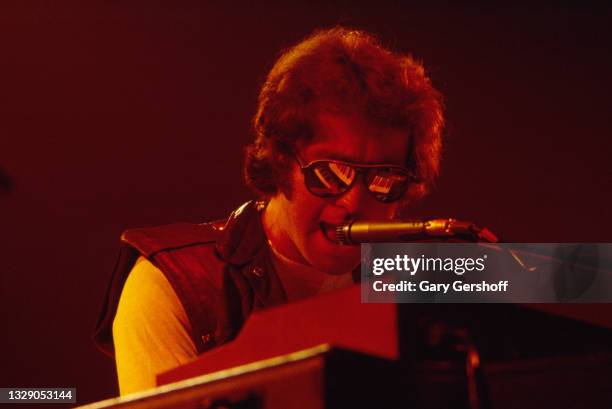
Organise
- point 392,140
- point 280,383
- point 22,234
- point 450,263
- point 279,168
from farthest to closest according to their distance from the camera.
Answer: point 22,234
point 279,168
point 392,140
point 450,263
point 280,383

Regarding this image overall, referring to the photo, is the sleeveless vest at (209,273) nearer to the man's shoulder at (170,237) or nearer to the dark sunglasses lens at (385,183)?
the man's shoulder at (170,237)

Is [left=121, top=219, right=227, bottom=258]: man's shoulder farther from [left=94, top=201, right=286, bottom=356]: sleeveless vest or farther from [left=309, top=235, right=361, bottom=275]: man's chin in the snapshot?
[left=309, top=235, right=361, bottom=275]: man's chin

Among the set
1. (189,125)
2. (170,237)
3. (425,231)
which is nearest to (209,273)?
(170,237)

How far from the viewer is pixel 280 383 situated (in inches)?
37.3

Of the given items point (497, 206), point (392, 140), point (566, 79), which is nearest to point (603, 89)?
point (566, 79)

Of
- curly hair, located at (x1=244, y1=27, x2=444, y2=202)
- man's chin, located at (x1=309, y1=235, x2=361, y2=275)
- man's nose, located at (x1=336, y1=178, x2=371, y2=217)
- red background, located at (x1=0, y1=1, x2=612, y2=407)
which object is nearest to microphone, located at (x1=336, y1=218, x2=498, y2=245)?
man's nose, located at (x1=336, y1=178, x2=371, y2=217)

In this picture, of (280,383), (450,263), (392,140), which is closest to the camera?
(280,383)

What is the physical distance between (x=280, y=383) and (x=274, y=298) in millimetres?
1009

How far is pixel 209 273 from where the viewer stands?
1.96m

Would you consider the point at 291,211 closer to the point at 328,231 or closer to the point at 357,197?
the point at 328,231

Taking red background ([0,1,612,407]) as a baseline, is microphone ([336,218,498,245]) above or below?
below

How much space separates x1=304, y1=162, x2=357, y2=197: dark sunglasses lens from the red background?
121cm

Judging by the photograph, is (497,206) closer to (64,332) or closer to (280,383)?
(64,332)

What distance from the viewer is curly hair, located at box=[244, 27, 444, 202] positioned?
1962 millimetres
